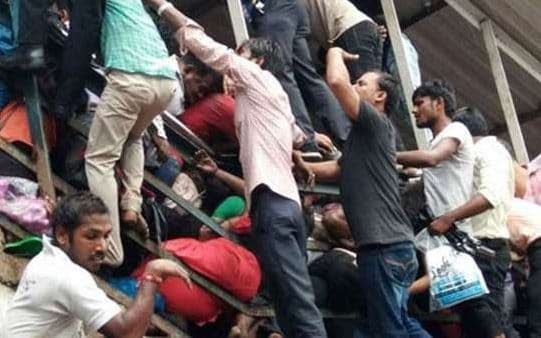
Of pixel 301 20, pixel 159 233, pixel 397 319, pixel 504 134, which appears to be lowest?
pixel 504 134

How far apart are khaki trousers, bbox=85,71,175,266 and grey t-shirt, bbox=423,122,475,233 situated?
5.76ft

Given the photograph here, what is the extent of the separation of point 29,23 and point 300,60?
238 cm

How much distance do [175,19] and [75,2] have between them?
1.94 feet

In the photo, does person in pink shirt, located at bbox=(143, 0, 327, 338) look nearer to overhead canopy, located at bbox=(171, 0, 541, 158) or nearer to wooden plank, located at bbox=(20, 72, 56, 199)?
wooden plank, located at bbox=(20, 72, 56, 199)

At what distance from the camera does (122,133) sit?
18.6 feet

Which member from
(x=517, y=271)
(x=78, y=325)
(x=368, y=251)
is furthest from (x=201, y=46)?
(x=517, y=271)

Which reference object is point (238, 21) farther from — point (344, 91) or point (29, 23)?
point (29, 23)

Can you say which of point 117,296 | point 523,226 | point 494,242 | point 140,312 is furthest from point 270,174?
point 523,226

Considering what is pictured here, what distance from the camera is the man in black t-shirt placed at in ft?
19.1

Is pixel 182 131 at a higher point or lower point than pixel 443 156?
higher

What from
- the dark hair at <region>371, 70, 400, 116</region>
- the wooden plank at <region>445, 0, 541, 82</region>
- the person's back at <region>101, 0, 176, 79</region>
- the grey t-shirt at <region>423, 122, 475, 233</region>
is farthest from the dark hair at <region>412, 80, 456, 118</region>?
the wooden plank at <region>445, 0, 541, 82</region>

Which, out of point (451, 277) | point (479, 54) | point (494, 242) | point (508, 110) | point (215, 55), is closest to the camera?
point (215, 55)

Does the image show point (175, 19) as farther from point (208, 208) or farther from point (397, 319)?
point (397, 319)

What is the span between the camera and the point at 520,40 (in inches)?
401
